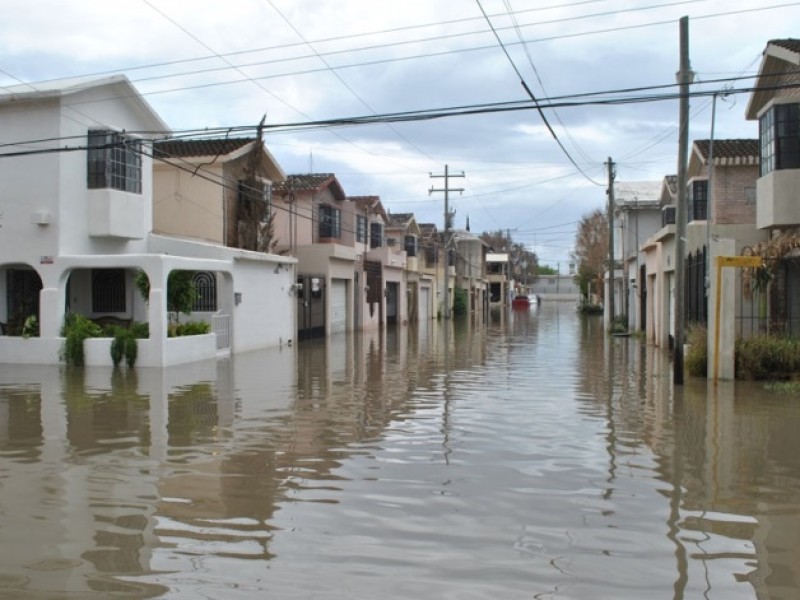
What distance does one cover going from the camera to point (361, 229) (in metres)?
44.8

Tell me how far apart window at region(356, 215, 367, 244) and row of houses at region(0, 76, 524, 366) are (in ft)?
22.2

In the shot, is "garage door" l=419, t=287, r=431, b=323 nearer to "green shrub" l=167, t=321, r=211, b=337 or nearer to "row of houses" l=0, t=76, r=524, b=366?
"row of houses" l=0, t=76, r=524, b=366

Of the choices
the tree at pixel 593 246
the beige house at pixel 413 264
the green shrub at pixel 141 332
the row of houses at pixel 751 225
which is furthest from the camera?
the tree at pixel 593 246

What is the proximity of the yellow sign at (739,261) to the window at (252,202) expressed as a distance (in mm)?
18709

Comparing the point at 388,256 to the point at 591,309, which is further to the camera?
the point at 591,309

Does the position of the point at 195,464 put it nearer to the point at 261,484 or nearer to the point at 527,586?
the point at 261,484

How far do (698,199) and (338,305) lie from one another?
60.0 feet

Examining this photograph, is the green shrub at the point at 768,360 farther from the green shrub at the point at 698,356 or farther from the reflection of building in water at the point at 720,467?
the green shrub at the point at 698,356

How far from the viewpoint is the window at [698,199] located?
27031 millimetres

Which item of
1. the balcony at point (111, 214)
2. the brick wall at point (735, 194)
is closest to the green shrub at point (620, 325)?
the brick wall at point (735, 194)

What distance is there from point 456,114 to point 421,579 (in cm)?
1100

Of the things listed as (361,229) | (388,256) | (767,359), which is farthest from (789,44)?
(388,256)

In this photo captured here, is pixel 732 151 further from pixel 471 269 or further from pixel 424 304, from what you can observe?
pixel 471 269

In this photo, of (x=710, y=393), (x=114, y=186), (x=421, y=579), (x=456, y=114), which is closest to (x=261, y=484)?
(x=421, y=579)
